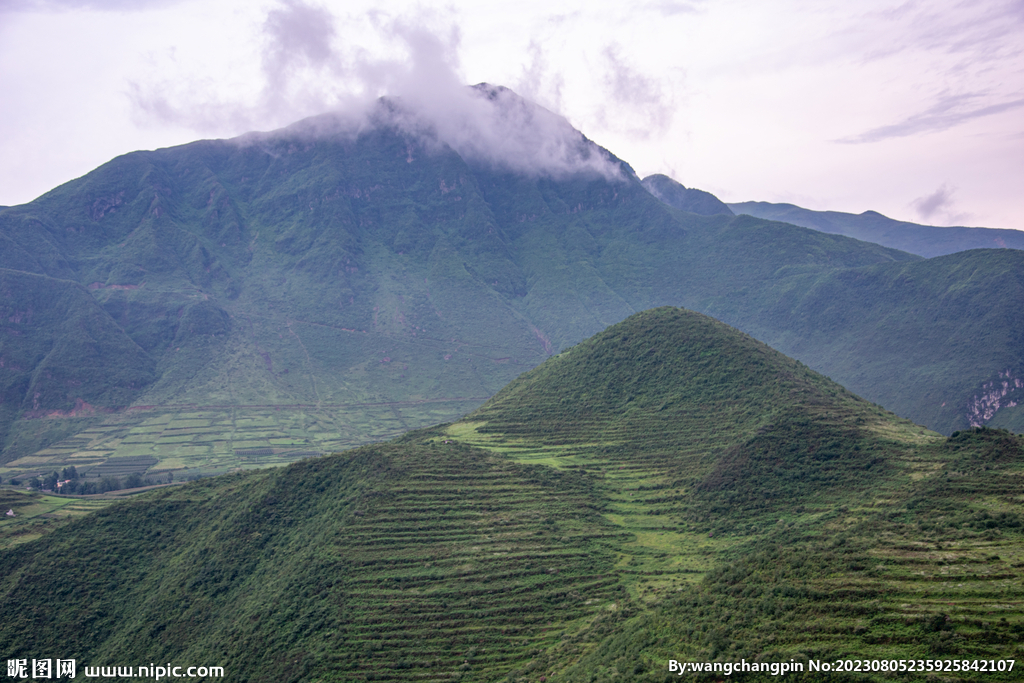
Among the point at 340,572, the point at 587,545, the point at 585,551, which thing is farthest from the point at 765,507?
the point at 340,572

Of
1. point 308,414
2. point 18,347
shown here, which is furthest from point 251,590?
point 18,347

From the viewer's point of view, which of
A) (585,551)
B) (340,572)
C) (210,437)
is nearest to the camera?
(340,572)

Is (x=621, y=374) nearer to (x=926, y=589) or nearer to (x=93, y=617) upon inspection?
(x=926, y=589)

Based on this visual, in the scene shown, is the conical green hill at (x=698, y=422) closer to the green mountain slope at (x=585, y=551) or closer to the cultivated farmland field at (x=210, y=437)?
the green mountain slope at (x=585, y=551)

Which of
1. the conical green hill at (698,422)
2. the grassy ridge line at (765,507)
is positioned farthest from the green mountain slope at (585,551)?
the conical green hill at (698,422)

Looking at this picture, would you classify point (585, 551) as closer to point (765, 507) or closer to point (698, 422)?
point (765, 507)

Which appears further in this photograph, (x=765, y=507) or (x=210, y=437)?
(x=210, y=437)

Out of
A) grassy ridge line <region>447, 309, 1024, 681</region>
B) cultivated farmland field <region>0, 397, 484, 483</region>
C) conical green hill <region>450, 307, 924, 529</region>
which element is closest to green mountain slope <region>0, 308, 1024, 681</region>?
grassy ridge line <region>447, 309, 1024, 681</region>

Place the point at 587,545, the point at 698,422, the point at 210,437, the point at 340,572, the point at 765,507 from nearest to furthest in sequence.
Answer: the point at 340,572
the point at 587,545
the point at 765,507
the point at 698,422
the point at 210,437
